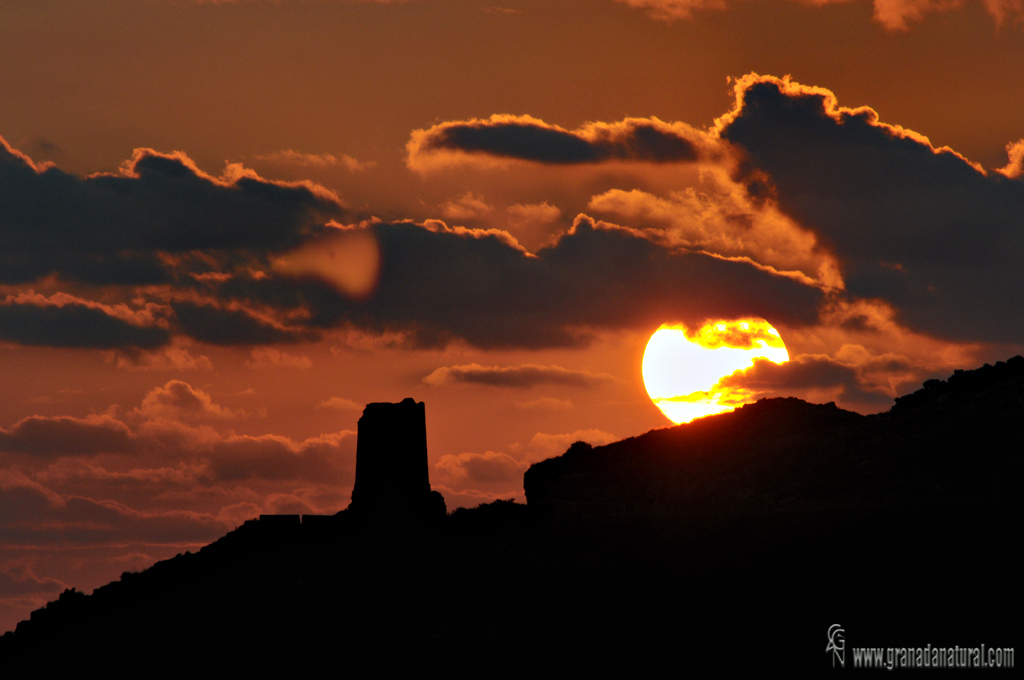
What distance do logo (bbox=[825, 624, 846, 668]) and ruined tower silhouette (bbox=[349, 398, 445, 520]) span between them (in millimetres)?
16136

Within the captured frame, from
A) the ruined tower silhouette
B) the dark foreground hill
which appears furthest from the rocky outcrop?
the ruined tower silhouette

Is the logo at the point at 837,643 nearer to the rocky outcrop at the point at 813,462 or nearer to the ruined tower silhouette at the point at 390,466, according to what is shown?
the rocky outcrop at the point at 813,462

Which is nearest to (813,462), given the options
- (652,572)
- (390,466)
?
(652,572)

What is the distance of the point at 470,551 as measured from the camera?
42812 millimetres

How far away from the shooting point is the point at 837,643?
3453 centimetres

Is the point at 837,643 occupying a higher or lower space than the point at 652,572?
lower

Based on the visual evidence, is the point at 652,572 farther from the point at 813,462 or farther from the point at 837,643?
the point at 813,462

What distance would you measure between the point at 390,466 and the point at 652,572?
11.0 m

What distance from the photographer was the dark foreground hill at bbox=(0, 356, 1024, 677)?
35.8 m

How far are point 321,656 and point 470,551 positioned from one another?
22.2 feet

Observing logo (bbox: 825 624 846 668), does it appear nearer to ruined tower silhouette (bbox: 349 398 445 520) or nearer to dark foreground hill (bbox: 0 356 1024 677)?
dark foreground hill (bbox: 0 356 1024 677)

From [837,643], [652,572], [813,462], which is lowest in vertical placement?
[837,643]

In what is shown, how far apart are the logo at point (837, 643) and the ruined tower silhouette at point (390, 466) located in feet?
52.9

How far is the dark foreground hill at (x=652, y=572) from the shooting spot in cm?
3578
